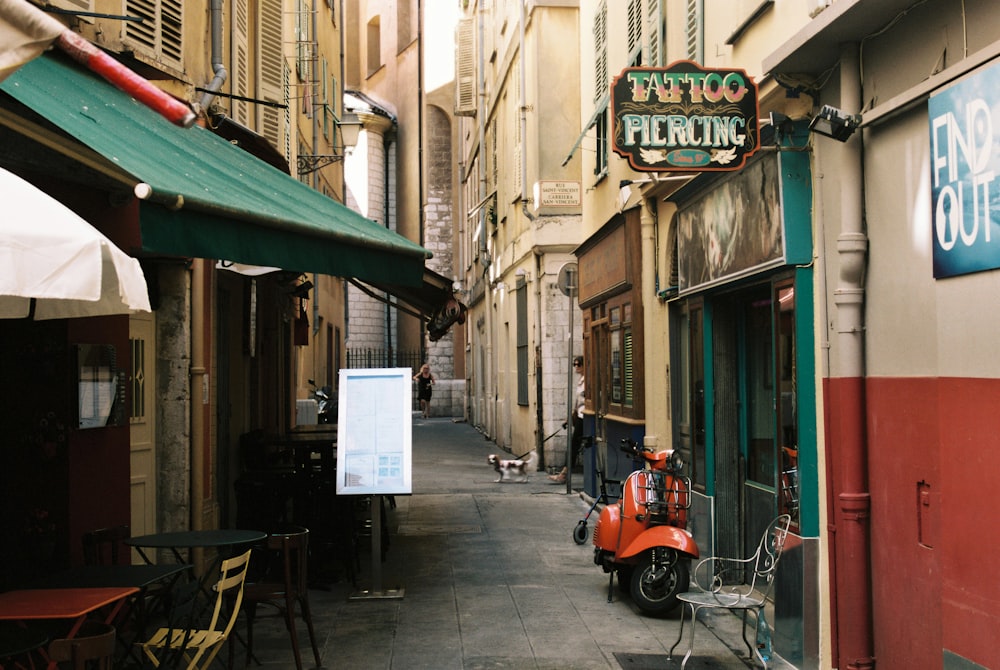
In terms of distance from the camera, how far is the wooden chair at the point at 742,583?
679 cm

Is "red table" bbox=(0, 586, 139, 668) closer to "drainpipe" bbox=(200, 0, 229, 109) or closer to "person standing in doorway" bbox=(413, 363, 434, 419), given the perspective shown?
"drainpipe" bbox=(200, 0, 229, 109)

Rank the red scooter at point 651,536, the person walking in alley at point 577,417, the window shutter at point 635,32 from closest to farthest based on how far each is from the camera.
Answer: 1. the red scooter at point 651,536
2. the window shutter at point 635,32
3. the person walking in alley at point 577,417

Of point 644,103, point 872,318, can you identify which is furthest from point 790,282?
point 644,103

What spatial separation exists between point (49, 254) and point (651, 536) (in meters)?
5.49

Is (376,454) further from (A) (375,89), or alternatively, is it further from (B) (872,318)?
(A) (375,89)

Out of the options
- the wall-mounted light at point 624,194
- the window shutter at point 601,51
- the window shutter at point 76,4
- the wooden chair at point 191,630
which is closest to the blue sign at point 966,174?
the wooden chair at point 191,630

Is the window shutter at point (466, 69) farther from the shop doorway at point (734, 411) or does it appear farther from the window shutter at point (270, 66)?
the shop doorway at point (734, 411)

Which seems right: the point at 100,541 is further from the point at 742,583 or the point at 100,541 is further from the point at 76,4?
the point at 742,583

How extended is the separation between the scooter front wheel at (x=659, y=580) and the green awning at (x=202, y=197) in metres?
2.82

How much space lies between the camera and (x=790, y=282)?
7.41m

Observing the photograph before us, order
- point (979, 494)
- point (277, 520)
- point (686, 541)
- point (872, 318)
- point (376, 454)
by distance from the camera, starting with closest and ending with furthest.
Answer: point (979, 494)
point (872, 318)
point (686, 541)
point (376, 454)
point (277, 520)

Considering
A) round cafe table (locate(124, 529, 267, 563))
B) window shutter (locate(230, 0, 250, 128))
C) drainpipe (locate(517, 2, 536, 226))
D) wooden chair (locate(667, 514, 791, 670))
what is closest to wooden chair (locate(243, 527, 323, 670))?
round cafe table (locate(124, 529, 267, 563))

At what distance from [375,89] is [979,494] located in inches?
1641

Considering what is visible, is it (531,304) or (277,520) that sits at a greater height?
(531,304)
